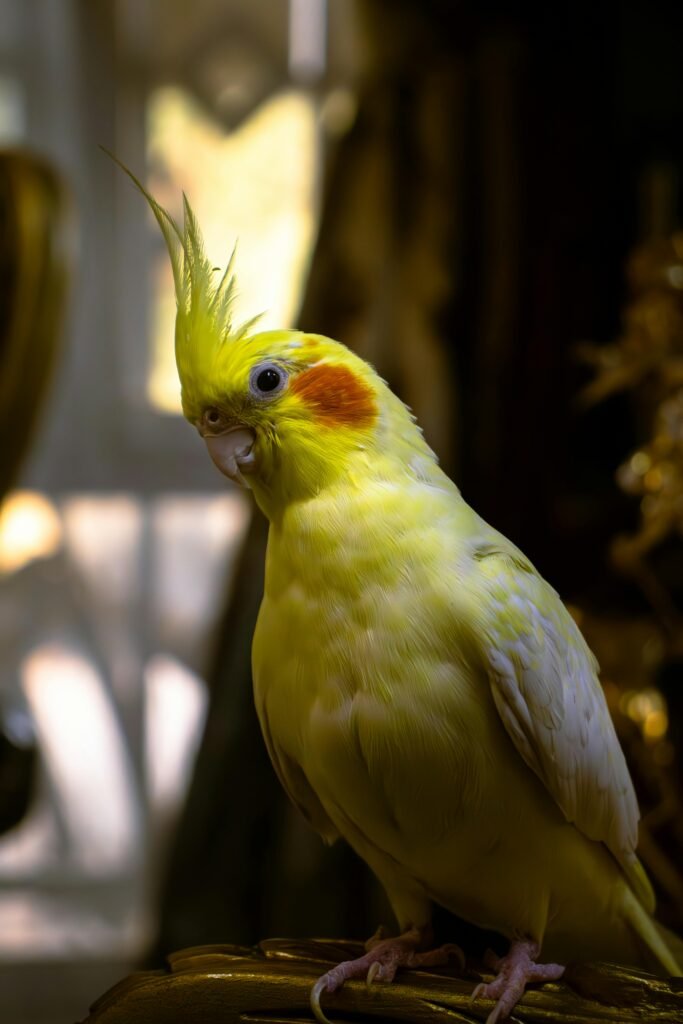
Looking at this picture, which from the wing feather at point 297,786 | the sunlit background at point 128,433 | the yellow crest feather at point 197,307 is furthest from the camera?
the sunlit background at point 128,433

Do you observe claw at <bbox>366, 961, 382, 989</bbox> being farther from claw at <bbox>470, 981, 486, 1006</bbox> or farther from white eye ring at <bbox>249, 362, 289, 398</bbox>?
white eye ring at <bbox>249, 362, 289, 398</bbox>

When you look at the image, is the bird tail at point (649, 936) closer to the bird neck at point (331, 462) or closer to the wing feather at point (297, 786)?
the wing feather at point (297, 786)

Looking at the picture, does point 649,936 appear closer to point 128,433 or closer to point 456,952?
point 456,952

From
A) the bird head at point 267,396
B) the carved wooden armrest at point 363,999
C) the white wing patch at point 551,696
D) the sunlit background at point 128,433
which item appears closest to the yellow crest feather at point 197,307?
the bird head at point 267,396

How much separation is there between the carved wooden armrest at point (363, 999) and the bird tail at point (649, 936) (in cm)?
8

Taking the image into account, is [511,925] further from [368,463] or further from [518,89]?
[518,89]

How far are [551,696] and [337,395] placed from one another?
0.20 metres

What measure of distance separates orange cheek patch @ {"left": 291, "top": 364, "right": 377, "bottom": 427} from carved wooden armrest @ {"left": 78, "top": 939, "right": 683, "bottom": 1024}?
314 millimetres

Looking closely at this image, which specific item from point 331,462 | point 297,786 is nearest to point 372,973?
point 297,786

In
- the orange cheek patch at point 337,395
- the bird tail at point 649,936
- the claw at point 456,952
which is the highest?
the orange cheek patch at point 337,395

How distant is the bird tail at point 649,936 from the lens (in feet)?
2.18

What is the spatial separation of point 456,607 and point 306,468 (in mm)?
110

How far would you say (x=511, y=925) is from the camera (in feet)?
2.06

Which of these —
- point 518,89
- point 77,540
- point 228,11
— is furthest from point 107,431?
point 518,89
